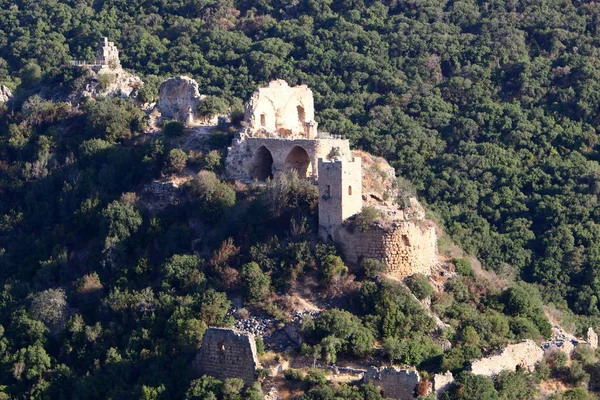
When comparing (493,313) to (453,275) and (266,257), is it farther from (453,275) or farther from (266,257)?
(266,257)

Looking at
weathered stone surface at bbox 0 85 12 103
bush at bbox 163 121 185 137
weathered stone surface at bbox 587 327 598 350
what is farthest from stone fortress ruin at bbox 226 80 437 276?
weathered stone surface at bbox 0 85 12 103

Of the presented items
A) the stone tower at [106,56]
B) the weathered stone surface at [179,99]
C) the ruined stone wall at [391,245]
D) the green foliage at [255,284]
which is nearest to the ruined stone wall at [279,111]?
the weathered stone surface at [179,99]

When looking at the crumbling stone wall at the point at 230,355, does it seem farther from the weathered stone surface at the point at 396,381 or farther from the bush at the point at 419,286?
the bush at the point at 419,286

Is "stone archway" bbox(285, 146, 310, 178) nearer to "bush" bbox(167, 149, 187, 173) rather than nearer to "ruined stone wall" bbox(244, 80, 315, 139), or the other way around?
"ruined stone wall" bbox(244, 80, 315, 139)

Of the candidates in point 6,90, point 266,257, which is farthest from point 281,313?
point 6,90

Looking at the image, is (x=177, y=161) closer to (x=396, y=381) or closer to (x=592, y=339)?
(x=396, y=381)

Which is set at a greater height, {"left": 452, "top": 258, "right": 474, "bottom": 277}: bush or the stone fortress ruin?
the stone fortress ruin
